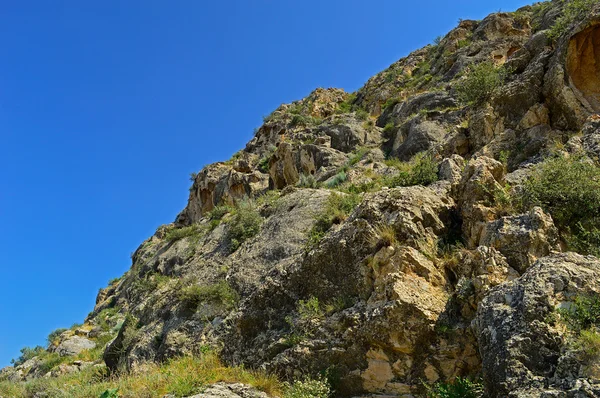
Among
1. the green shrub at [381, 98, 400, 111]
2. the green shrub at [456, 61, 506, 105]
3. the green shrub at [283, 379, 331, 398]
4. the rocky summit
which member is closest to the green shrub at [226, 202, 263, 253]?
the rocky summit

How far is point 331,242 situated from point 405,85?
23.2 m

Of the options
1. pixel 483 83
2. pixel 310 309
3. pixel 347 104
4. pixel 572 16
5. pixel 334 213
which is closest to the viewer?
pixel 310 309

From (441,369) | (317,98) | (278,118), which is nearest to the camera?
(441,369)

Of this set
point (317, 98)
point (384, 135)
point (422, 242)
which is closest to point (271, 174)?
point (384, 135)

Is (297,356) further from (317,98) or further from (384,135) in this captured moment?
(317,98)

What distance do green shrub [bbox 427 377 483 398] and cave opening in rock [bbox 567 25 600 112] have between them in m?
8.46

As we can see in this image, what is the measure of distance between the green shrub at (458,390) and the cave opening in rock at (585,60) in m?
8.46

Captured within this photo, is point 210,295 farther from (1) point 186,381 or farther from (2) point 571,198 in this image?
(2) point 571,198

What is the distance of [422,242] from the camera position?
302 inches

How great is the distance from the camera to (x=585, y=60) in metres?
10.8

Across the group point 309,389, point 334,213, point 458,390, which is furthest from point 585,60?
point 309,389

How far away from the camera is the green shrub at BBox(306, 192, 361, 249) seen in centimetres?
1076

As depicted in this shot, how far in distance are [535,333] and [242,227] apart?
10907mm

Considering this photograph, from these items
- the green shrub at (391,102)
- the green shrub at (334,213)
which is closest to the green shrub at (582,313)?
the green shrub at (334,213)
